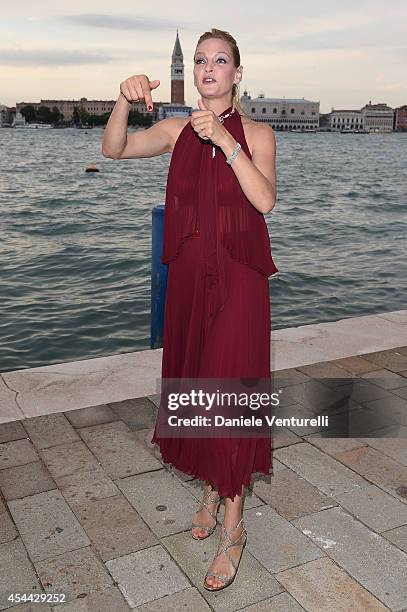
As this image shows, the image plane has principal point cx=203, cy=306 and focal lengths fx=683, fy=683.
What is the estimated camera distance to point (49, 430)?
431 cm

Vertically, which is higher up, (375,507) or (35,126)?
(35,126)

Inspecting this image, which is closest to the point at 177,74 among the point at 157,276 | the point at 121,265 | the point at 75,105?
the point at 75,105

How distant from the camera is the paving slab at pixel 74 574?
9.45 ft

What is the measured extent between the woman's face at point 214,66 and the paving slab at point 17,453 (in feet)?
7.65

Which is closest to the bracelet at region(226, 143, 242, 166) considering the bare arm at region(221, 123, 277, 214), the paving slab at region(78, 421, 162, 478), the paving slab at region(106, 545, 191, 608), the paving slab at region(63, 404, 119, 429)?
the bare arm at region(221, 123, 277, 214)

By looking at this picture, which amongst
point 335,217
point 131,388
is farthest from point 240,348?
point 335,217

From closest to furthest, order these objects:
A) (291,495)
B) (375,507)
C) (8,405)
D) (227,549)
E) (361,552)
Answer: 1. (227,549)
2. (361,552)
3. (375,507)
4. (291,495)
5. (8,405)

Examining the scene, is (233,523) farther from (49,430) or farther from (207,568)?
(49,430)

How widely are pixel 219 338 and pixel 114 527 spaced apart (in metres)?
1.13

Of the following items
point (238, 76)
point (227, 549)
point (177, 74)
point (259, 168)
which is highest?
point (177, 74)

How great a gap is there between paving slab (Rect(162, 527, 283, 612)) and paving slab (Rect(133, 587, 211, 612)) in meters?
0.03

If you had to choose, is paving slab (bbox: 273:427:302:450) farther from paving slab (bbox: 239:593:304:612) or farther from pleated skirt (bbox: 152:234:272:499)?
paving slab (bbox: 239:593:304:612)

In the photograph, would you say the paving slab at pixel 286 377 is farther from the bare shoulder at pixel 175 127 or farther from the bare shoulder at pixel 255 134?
the bare shoulder at pixel 255 134

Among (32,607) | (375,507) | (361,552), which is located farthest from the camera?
(375,507)
